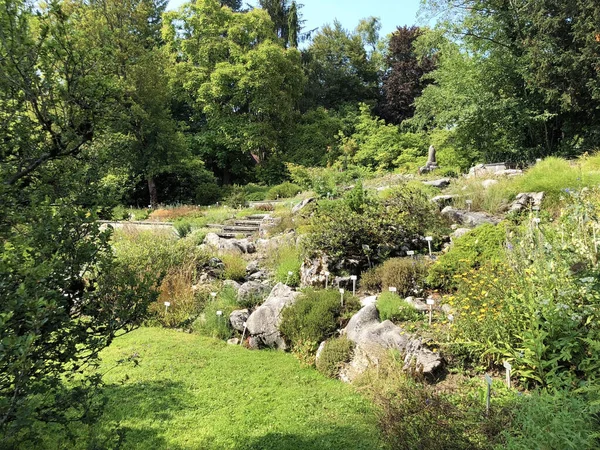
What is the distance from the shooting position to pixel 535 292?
141 inches

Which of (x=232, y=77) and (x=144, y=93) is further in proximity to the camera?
(x=232, y=77)

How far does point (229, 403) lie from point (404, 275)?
9.40 ft

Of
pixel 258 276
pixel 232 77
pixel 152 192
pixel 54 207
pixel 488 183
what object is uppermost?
pixel 232 77

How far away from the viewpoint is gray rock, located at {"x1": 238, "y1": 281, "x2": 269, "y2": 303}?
20.0 ft

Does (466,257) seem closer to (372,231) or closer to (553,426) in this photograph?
(372,231)

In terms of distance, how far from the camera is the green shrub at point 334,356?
426 centimetres

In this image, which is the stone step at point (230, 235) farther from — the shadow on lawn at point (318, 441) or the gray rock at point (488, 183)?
the shadow on lawn at point (318, 441)

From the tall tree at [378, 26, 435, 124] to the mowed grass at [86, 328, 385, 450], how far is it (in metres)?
25.0

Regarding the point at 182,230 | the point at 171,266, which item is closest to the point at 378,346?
the point at 171,266

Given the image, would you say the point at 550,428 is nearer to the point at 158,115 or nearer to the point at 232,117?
the point at 158,115

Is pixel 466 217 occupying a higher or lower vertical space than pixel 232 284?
higher

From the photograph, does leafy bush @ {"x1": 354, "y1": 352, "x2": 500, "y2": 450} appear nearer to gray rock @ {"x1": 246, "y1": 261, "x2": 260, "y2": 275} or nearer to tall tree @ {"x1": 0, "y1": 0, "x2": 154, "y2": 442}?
tall tree @ {"x1": 0, "y1": 0, "x2": 154, "y2": 442}

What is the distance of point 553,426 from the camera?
2.22 meters

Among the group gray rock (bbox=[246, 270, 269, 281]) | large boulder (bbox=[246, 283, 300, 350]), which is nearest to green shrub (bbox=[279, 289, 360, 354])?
large boulder (bbox=[246, 283, 300, 350])
